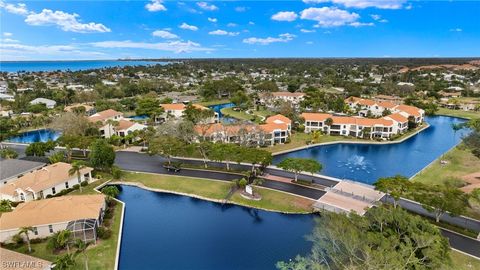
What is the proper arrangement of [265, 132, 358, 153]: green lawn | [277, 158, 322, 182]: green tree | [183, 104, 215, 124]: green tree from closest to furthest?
[277, 158, 322, 182]: green tree
[265, 132, 358, 153]: green lawn
[183, 104, 215, 124]: green tree

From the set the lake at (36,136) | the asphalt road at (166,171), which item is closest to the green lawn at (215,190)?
the asphalt road at (166,171)

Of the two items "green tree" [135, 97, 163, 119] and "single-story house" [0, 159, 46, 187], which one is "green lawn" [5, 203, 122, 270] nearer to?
"single-story house" [0, 159, 46, 187]

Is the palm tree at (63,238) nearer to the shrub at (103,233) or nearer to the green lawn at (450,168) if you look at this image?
the shrub at (103,233)

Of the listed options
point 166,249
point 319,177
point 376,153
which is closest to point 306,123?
point 376,153

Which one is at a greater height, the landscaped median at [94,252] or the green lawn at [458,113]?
the green lawn at [458,113]

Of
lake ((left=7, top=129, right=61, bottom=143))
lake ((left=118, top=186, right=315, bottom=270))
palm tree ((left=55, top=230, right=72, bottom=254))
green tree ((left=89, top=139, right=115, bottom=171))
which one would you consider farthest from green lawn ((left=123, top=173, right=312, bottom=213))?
lake ((left=7, top=129, right=61, bottom=143))
